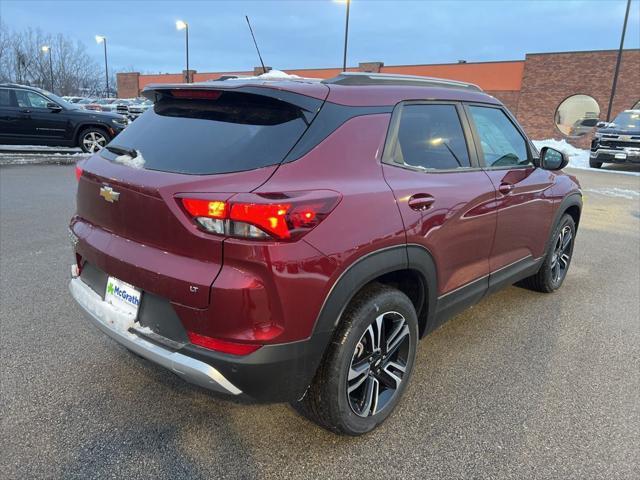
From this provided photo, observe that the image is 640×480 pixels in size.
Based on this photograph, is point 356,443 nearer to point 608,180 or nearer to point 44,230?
point 44,230

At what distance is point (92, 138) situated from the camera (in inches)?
515

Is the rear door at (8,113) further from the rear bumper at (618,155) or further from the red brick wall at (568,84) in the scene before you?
the red brick wall at (568,84)

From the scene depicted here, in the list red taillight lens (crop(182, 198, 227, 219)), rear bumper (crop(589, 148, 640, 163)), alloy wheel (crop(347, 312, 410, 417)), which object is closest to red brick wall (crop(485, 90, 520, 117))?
rear bumper (crop(589, 148, 640, 163))

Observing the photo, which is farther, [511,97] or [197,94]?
[511,97]

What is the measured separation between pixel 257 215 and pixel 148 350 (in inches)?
32.8

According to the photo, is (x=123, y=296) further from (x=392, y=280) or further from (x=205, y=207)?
(x=392, y=280)

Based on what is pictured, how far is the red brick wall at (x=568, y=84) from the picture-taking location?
26016mm

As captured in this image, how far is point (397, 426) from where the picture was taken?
2689 mm

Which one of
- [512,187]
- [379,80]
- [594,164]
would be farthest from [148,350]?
[594,164]

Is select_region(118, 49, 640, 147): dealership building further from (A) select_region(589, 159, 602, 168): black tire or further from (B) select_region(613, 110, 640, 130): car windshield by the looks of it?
(A) select_region(589, 159, 602, 168): black tire

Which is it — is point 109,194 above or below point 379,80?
below

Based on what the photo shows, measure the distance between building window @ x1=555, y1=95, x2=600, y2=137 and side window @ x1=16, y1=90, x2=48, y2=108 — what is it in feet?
86.6

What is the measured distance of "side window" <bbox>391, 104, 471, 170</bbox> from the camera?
8.98ft

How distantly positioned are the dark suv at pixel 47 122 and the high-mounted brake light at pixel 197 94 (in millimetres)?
11576
